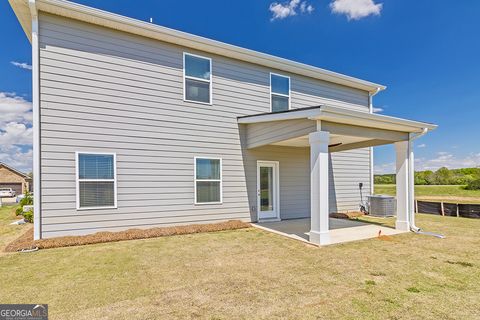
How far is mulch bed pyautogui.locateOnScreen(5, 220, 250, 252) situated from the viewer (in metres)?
5.18

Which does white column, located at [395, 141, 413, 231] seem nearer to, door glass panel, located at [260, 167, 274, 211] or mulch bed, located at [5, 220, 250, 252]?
door glass panel, located at [260, 167, 274, 211]

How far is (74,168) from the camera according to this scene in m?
5.78

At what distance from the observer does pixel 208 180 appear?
24.5 ft

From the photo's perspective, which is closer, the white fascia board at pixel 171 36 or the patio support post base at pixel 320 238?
the patio support post base at pixel 320 238

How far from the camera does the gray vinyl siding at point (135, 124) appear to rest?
5680 millimetres

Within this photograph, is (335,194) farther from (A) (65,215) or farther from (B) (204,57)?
(A) (65,215)

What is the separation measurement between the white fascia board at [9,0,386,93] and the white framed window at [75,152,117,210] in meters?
3.16

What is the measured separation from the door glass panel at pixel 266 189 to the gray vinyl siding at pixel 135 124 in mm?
521

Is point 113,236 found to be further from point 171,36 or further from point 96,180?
point 171,36

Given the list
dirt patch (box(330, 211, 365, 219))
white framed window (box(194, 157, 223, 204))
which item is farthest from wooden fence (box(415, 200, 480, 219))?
white framed window (box(194, 157, 223, 204))

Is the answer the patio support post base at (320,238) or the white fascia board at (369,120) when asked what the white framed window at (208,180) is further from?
the white fascia board at (369,120)

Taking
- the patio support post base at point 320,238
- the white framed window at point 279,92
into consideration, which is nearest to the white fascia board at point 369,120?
the patio support post base at point 320,238

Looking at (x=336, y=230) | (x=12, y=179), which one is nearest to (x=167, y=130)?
(x=336, y=230)

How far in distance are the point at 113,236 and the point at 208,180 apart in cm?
282
